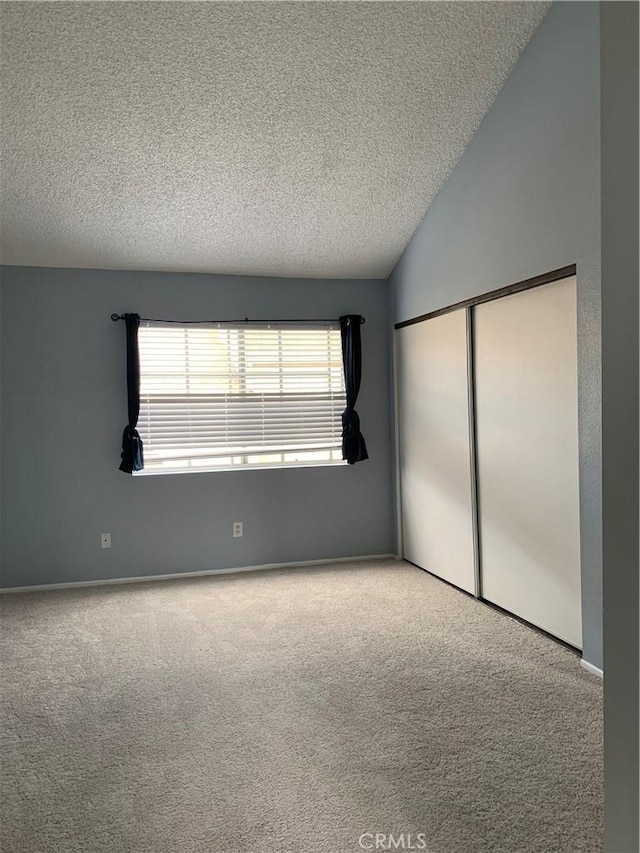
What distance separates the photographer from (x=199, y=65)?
10.4 feet

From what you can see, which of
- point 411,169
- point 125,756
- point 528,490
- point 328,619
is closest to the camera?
point 125,756

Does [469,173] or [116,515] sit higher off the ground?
[469,173]

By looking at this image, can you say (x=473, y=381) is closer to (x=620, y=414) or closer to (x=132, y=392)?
(x=132, y=392)

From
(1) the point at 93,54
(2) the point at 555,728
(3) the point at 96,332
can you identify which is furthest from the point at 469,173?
(2) the point at 555,728

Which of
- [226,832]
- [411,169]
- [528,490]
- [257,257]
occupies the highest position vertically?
[411,169]

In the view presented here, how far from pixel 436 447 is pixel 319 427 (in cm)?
105

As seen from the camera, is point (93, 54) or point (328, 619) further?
point (328, 619)

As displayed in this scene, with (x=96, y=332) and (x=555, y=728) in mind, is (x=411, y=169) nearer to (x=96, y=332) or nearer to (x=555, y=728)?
(x=96, y=332)

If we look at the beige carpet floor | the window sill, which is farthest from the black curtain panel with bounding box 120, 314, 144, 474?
the beige carpet floor

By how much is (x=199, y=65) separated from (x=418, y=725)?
3.11 meters

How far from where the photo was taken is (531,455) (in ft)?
11.8

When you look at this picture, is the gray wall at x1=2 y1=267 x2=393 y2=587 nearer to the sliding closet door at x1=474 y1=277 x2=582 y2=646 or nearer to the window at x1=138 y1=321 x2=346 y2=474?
the window at x1=138 y1=321 x2=346 y2=474

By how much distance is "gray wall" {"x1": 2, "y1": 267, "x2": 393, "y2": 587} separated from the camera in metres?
4.66

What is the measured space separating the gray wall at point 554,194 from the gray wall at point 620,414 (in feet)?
6.81
